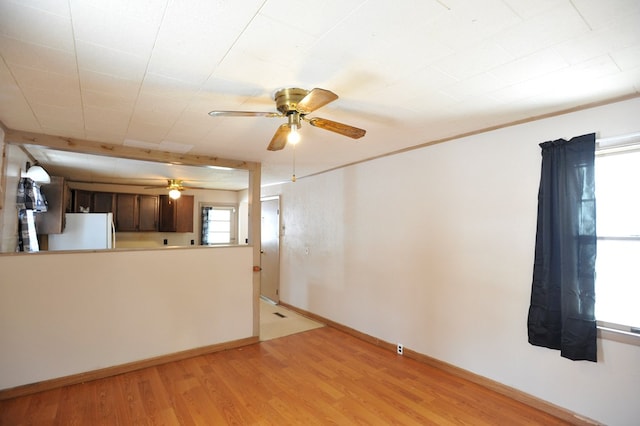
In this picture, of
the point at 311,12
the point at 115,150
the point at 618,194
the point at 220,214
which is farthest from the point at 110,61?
the point at 220,214

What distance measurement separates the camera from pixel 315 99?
169 cm

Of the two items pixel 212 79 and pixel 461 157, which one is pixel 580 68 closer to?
pixel 461 157

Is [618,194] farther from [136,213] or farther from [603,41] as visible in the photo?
[136,213]

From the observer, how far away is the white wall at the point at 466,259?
2205 mm

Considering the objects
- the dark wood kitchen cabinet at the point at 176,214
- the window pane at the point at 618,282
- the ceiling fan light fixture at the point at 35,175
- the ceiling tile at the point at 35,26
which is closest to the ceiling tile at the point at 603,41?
the window pane at the point at 618,282

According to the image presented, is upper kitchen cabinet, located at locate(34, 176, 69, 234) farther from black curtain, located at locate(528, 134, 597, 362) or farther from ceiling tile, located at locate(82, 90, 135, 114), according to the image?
black curtain, located at locate(528, 134, 597, 362)

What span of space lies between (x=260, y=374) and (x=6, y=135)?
124 inches

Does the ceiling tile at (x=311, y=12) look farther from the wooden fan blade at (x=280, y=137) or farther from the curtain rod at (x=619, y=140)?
the curtain rod at (x=619, y=140)

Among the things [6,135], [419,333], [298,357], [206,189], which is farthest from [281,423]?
[206,189]

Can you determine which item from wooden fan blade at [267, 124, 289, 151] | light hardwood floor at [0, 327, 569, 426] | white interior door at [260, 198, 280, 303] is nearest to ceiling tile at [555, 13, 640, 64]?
wooden fan blade at [267, 124, 289, 151]

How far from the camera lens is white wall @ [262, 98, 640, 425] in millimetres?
2205

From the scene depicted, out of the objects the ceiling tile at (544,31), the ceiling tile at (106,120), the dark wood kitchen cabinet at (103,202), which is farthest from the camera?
the dark wood kitchen cabinet at (103,202)

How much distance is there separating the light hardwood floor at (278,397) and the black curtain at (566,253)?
65cm

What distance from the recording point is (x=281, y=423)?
2.28m
